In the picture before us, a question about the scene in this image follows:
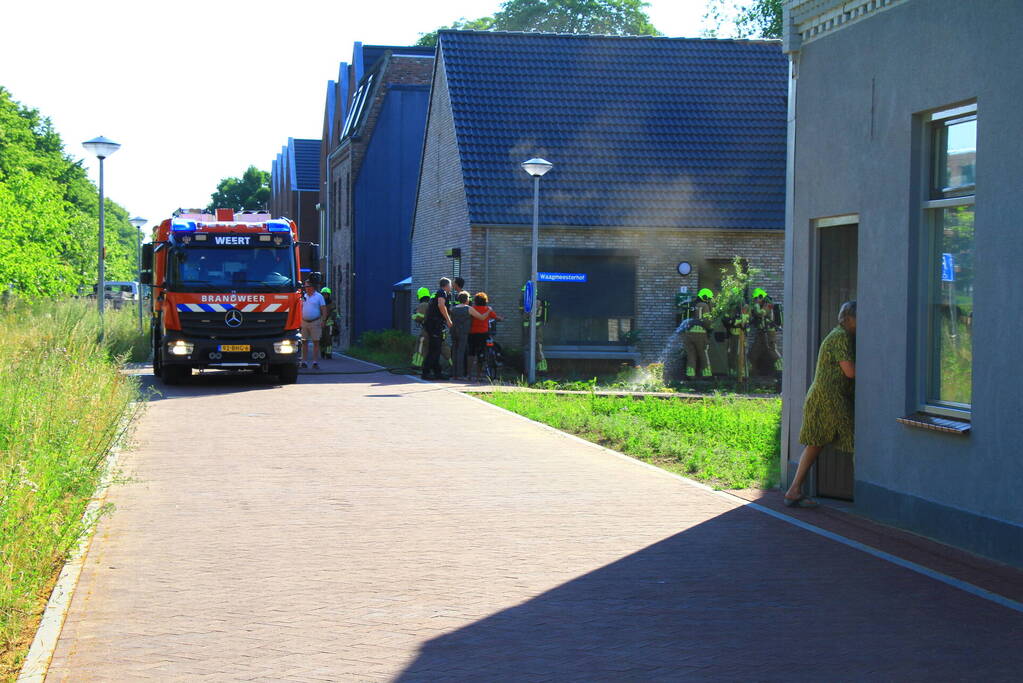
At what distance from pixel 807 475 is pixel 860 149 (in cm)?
272

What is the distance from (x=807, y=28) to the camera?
1056 centimetres

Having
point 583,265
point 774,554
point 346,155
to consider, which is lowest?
point 774,554

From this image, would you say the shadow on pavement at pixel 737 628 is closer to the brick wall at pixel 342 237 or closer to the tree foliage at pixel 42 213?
the tree foliage at pixel 42 213

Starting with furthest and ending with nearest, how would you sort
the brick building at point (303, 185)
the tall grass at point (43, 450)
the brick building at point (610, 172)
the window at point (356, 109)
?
1. the brick building at point (303, 185)
2. the window at point (356, 109)
3. the brick building at point (610, 172)
4. the tall grass at point (43, 450)

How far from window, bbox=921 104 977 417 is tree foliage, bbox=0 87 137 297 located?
27.8 metres

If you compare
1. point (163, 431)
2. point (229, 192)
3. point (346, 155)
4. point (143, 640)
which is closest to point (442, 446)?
point (163, 431)

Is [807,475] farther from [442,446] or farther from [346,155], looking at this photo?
[346,155]

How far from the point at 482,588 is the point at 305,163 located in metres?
64.4

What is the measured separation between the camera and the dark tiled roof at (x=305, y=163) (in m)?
67.9

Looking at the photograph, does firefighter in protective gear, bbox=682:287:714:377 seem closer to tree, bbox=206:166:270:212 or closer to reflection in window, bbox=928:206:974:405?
reflection in window, bbox=928:206:974:405

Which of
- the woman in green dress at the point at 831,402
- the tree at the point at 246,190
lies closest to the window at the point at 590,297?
the woman in green dress at the point at 831,402

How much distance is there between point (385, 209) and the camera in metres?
43.1

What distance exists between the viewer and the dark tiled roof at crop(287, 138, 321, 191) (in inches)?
2672

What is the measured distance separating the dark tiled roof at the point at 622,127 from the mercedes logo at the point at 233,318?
7.90 meters
